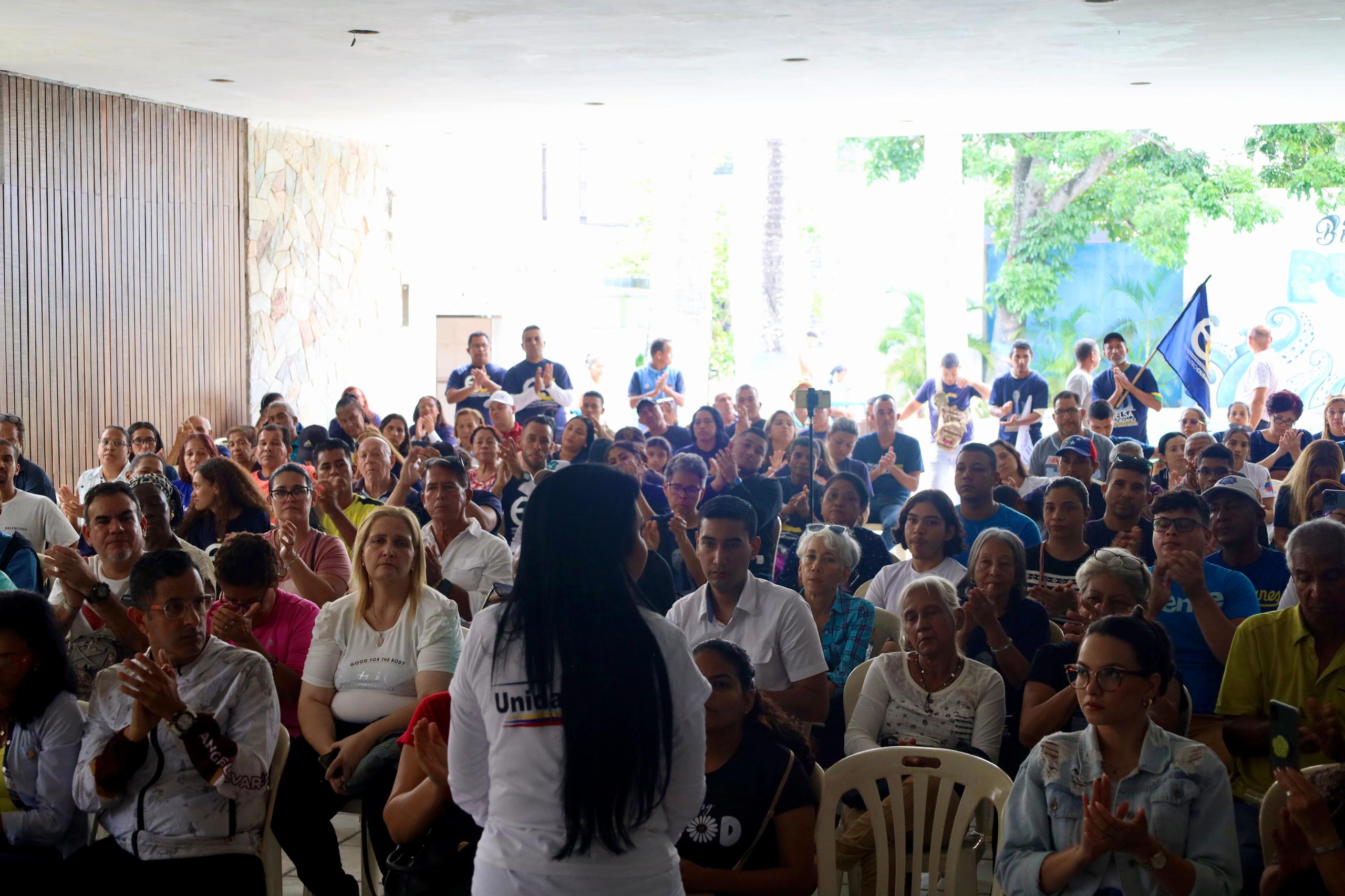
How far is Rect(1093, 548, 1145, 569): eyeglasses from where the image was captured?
12.4 ft

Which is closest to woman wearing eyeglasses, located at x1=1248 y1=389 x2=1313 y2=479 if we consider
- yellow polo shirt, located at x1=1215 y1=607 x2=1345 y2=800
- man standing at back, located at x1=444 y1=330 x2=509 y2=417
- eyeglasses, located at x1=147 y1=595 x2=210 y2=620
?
yellow polo shirt, located at x1=1215 y1=607 x2=1345 y2=800

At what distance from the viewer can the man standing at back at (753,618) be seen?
12.7 ft

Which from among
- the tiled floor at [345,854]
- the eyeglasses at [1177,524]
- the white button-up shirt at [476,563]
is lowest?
the tiled floor at [345,854]

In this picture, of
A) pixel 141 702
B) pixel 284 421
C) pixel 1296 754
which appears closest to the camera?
pixel 1296 754

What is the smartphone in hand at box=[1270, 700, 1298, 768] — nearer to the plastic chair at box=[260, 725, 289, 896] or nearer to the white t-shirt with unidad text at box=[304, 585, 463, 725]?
the white t-shirt with unidad text at box=[304, 585, 463, 725]

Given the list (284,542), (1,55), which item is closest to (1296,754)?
(284,542)

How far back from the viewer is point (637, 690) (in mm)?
2057

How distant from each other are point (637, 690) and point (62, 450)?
8.23 m

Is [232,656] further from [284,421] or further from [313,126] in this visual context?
[313,126]

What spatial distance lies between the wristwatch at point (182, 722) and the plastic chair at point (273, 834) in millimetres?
300

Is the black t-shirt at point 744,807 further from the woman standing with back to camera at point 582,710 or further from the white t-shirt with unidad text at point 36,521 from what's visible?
the white t-shirt with unidad text at point 36,521

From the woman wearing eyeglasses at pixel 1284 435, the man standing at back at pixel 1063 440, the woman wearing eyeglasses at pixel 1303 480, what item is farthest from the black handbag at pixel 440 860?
the woman wearing eyeglasses at pixel 1284 435

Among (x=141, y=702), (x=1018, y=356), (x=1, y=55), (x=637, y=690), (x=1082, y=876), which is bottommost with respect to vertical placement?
(x=1082, y=876)

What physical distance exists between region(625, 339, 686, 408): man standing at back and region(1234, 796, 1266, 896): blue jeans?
801cm
